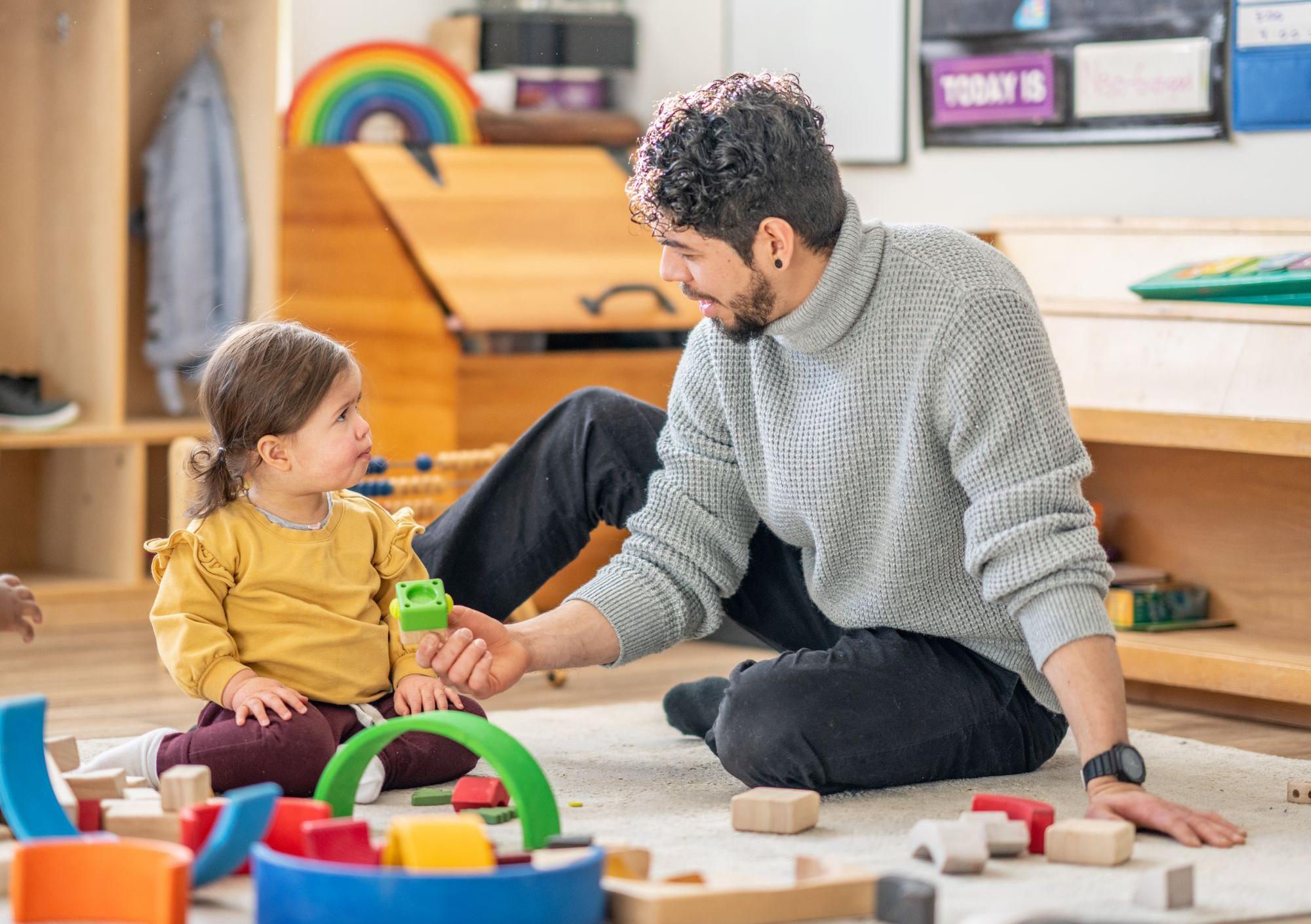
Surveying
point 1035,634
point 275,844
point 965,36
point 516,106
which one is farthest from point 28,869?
point 516,106

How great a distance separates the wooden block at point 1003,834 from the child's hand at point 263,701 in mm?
626

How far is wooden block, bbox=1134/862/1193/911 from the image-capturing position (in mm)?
1291

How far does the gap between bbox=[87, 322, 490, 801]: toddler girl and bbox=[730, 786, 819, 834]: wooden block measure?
0.33 meters

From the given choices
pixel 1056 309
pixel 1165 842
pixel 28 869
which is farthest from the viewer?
pixel 1056 309

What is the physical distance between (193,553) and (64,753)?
0.22 meters

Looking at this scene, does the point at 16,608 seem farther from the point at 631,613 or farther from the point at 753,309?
the point at 753,309

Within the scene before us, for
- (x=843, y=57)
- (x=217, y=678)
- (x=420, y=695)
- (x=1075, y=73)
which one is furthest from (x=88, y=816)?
(x=843, y=57)

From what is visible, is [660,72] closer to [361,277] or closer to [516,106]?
[516,106]

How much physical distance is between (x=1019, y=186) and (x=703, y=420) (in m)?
1.30

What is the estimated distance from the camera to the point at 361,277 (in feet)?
10.2

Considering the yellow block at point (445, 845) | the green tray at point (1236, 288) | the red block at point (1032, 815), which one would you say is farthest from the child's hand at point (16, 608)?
the green tray at point (1236, 288)

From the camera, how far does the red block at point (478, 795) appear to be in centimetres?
161

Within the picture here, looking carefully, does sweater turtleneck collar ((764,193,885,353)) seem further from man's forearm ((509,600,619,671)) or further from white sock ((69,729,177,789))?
white sock ((69,729,177,789))

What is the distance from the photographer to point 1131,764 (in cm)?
148
